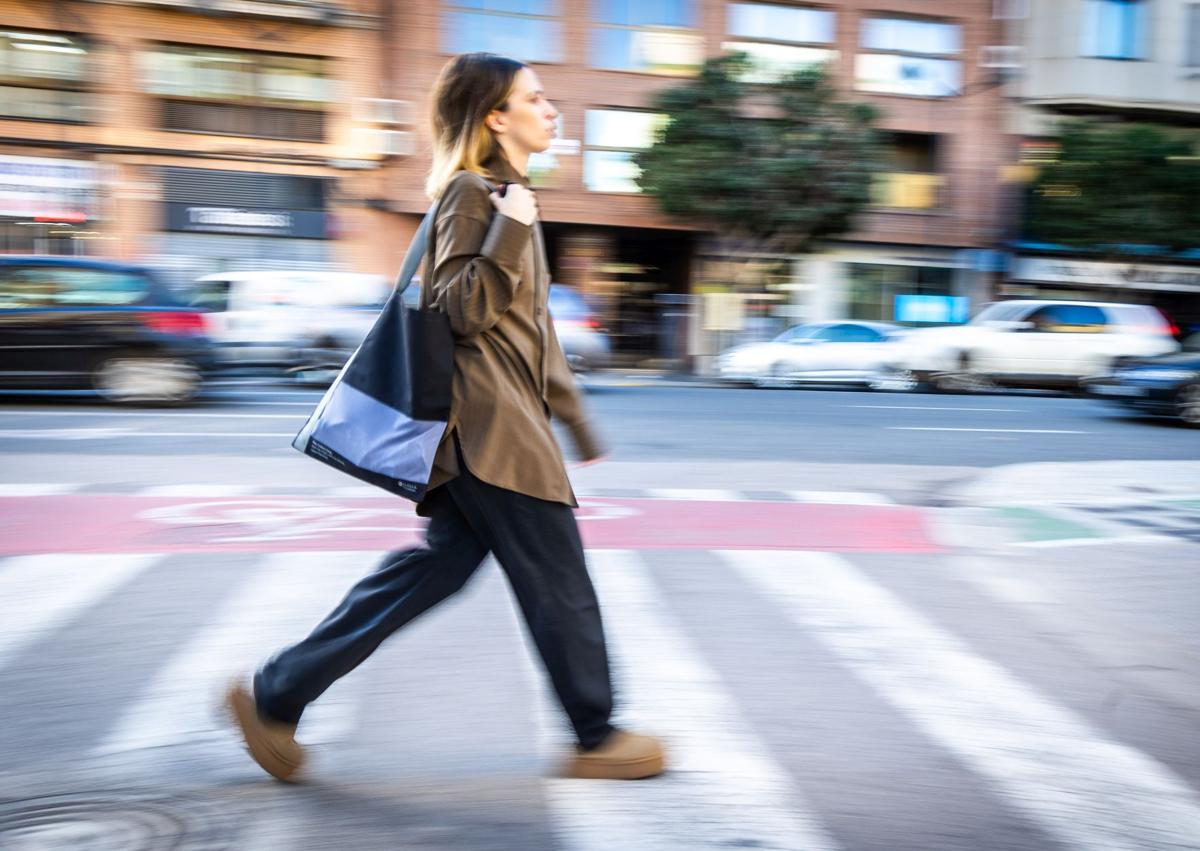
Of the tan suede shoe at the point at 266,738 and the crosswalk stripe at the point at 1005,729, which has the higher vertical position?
the tan suede shoe at the point at 266,738

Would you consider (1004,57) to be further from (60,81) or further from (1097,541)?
(1097,541)

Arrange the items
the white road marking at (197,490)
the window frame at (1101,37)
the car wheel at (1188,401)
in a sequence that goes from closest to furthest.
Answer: the white road marking at (197,490) < the car wheel at (1188,401) < the window frame at (1101,37)

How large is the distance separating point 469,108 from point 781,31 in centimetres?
2749

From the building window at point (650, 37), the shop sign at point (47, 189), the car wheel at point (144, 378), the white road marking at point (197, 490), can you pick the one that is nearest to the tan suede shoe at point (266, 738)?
the white road marking at point (197, 490)

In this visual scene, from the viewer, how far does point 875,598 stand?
4965mm

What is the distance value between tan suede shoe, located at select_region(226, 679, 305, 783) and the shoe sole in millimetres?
654

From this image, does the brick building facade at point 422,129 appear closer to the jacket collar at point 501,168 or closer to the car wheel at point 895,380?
the car wheel at point 895,380

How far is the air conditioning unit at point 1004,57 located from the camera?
29.1m

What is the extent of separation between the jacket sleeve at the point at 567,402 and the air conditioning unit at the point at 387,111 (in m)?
25.3

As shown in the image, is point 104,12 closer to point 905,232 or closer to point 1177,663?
point 905,232

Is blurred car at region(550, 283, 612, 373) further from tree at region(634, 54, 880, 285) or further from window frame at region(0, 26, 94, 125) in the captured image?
window frame at region(0, 26, 94, 125)

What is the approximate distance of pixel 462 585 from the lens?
9.34 feet

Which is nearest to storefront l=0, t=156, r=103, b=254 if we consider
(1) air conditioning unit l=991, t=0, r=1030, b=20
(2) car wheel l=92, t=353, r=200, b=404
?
(2) car wheel l=92, t=353, r=200, b=404

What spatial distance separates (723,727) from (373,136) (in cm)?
2530
